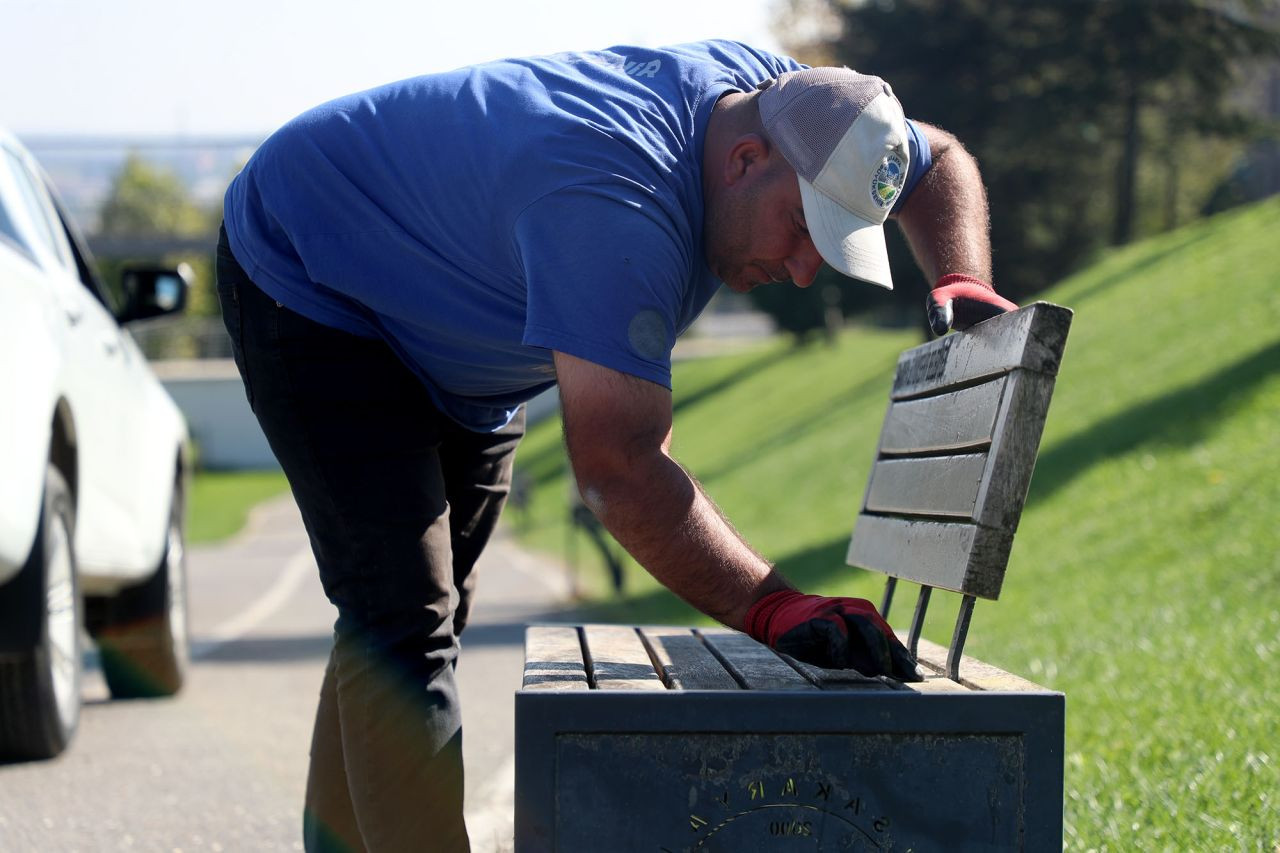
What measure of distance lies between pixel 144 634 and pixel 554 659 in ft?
13.3

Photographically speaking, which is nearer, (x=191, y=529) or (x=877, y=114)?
(x=877, y=114)

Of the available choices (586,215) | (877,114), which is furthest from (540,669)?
(877,114)

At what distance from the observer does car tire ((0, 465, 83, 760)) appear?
4.41 meters

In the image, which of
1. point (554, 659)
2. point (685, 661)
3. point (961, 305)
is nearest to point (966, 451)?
point (961, 305)

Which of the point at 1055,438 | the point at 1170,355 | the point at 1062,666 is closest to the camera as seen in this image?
the point at 1062,666

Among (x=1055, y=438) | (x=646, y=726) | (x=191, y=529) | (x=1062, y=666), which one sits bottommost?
(x=191, y=529)

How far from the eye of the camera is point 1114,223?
3594cm

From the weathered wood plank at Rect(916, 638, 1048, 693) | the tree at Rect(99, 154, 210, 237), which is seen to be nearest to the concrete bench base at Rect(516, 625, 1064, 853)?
the weathered wood plank at Rect(916, 638, 1048, 693)

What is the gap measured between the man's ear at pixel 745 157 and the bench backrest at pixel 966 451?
0.51 metres

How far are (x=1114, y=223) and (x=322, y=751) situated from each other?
1381 inches

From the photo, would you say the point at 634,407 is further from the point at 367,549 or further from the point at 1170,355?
the point at 1170,355

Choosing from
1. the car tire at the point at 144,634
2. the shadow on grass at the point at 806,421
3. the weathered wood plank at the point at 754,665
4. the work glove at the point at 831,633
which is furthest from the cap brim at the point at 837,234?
the shadow on grass at the point at 806,421

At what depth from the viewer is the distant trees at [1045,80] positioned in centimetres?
3038

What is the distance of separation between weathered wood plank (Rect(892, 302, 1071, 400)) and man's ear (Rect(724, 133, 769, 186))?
0.51m
